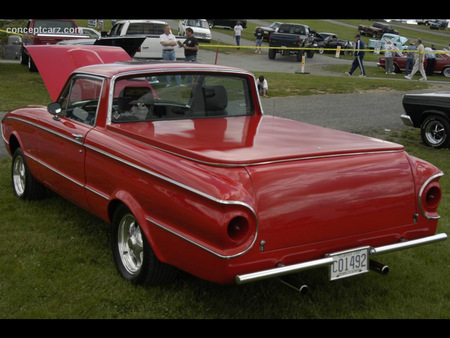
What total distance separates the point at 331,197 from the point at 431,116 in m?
6.96

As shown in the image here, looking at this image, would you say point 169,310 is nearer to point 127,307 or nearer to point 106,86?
point 127,307

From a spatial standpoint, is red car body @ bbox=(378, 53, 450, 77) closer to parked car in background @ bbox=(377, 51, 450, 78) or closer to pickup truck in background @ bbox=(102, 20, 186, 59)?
parked car in background @ bbox=(377, 51, 450, 78)

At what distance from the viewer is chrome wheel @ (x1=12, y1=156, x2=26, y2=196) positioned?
20.2ft

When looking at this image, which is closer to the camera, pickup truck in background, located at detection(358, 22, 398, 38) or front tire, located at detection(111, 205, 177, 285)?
front tire, located at detection(111, 205, 177, 285)

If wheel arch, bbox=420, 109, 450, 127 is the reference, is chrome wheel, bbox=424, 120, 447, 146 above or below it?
below

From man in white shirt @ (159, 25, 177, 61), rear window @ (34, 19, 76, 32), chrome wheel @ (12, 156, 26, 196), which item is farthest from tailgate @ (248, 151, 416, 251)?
rear window @ (34, 19, 76, 32)

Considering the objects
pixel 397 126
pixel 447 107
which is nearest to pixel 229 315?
pixel 447 107

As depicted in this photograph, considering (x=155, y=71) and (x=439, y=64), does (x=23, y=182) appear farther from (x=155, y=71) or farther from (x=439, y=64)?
(x=439, y=64)

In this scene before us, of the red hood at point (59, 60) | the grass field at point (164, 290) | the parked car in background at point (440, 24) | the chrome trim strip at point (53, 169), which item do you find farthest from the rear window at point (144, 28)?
the parked car in background at point (440, 24)

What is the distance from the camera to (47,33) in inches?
729

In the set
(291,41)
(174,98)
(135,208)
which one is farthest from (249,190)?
(291,41)

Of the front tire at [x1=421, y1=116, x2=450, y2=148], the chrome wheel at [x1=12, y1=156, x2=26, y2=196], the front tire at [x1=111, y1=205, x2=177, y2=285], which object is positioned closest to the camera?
the front tire at [x1=111, y1=205, x2=177, y2=285]

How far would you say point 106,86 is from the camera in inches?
186

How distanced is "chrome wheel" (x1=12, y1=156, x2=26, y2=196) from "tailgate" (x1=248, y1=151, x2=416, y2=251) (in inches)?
146
